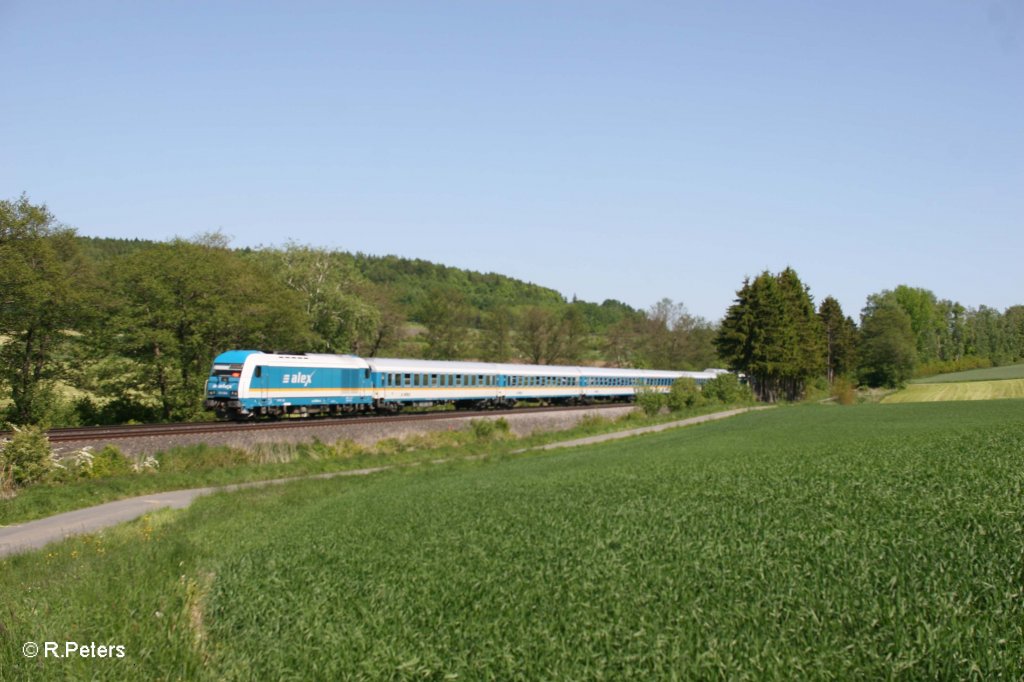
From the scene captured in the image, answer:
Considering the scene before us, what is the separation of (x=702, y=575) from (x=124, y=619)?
644 centimetres

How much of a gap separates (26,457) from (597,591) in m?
22.2

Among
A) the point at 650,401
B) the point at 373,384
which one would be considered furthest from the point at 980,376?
the point at 373,384

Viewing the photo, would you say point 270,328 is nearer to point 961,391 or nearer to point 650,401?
point 650,401

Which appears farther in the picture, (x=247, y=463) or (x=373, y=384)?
(x=373, y=384)

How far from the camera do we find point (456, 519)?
12.8m

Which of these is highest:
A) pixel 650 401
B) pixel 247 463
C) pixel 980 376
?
pixel 980 376

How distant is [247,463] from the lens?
29641 mm

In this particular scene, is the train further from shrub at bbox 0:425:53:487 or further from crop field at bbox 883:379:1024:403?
crop field at bbox 883:379:1024:403

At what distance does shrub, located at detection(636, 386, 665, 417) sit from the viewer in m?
62.8

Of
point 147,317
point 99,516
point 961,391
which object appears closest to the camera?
point 99,516

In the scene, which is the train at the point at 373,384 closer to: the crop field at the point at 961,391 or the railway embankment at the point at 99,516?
the railway embankment at the point at 99,516

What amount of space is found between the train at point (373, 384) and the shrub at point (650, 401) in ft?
5.42

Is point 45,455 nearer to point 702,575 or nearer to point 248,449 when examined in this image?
point 248,449

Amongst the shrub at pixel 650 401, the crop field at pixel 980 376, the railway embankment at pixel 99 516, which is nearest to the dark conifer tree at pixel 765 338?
the shrub at pixel 650 401
